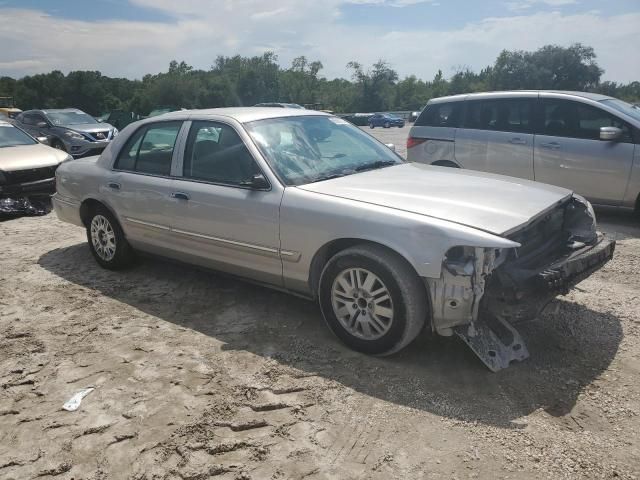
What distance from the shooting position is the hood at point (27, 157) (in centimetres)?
852

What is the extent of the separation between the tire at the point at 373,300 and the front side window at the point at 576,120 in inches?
186

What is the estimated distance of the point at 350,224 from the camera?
11.1ft

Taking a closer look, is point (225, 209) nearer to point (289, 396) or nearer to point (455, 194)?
point (289, 396)

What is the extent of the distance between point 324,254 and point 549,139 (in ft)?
15.2

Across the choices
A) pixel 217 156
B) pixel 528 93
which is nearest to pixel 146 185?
pixel 217 156

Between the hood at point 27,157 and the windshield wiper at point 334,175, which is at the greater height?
the windshield wiper at point 334,175

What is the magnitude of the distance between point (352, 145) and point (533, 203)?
A: 1.67 meters

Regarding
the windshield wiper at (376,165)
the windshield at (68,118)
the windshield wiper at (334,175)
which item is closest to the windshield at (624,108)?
the windshield wiper at (376,165)

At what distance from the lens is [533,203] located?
3.50 m

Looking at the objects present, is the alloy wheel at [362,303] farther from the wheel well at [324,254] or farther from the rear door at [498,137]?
the rear door at [498,137]

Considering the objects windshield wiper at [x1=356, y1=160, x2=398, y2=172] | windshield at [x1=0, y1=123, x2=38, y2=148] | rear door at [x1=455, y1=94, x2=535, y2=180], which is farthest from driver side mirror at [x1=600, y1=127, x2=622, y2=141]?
windshield at [x1=0, y1=123, x2=38, y2=148]

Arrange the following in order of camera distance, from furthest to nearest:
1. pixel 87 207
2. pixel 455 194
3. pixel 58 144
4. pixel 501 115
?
1. pixel 58 144
2. pixel 501 115
3. pixel 87 207
4. pixel 455 194

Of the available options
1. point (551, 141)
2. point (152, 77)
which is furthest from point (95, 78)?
point (551, 141)

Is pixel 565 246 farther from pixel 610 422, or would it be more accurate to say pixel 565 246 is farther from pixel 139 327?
pixel 139 327
